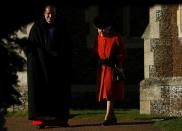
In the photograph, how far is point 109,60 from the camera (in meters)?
10.8

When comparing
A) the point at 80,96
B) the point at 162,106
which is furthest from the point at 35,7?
the point at 80,96

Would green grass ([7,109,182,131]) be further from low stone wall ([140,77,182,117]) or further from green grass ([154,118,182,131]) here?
low stone wall ([140,77,182,117])

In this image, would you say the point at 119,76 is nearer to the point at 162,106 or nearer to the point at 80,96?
the point at 162,106

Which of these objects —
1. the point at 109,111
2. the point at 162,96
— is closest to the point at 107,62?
the point at 109,111

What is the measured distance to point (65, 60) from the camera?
9.92 meters

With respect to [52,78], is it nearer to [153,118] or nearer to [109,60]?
[109,60]

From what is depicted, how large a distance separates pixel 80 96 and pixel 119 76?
6053mm

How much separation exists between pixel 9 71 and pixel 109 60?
297 inches

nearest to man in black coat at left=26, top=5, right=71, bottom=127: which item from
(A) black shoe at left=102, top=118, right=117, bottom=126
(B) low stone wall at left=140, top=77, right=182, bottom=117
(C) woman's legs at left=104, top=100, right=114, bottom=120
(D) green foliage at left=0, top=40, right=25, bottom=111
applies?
(A) black shoe at left=102, top=118, right=117, bottom=126

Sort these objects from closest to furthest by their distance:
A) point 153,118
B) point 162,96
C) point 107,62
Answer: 1. point 107,62
2. point 153,118
3. point 162,96

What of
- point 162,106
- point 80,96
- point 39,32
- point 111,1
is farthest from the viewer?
point 80,96

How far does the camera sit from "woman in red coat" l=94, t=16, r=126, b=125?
35.1 feet

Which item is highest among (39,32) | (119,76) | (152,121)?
(39,32)

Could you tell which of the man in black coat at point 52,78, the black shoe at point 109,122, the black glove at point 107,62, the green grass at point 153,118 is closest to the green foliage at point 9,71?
the green grass at point 153,118
